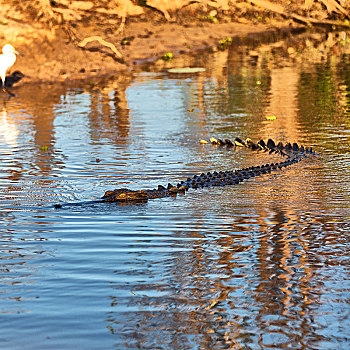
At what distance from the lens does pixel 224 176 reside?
944cm

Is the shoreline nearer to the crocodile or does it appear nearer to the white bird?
the white bird

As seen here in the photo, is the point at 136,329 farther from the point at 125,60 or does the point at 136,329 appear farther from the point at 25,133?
the point at 125,60

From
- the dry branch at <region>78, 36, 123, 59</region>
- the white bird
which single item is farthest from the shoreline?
the white bird

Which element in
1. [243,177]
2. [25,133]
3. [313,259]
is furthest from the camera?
[25,133]

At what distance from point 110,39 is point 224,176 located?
18.0 m

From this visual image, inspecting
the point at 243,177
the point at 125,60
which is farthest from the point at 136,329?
the point at 125,60

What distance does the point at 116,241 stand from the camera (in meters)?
6.89

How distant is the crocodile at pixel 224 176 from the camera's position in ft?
27.7

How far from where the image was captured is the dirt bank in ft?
71.1

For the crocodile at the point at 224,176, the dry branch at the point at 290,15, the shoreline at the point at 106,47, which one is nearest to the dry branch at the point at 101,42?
the shoreline at the point at 106,47

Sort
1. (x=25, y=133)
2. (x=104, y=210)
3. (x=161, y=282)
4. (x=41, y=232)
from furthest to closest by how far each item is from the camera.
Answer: (x=25, y=133) < (x=104, y=210) < (x=41, y=232) < (x=161, y=282)

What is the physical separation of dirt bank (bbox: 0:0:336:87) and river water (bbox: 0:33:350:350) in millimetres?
6208

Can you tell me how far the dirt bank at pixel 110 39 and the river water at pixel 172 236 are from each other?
20.4 ft

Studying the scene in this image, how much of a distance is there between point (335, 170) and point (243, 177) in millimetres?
1442
